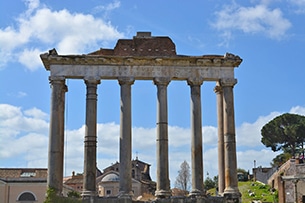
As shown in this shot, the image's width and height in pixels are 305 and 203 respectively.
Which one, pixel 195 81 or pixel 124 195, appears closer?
pixel 124 195

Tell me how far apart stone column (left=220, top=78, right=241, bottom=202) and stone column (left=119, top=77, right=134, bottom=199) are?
179 inches

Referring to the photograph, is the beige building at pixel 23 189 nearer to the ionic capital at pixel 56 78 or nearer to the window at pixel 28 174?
the window at pixel 28 174

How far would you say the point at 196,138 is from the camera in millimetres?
24344

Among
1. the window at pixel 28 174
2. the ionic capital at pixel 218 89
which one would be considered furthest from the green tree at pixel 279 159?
the ionic capital at pixel 218 89

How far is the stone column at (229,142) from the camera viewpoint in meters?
23.9

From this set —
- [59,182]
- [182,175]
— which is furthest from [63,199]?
[182,175]

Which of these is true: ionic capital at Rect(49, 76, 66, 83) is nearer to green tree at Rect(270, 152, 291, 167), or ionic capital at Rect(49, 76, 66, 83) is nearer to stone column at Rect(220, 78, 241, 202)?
stone column at Rect(220, 78, 241, 202)

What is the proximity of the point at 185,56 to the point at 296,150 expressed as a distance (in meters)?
47.0

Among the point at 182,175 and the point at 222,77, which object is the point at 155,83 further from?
the point at 182,175

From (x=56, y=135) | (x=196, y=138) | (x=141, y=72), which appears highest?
(x=141, y=72)

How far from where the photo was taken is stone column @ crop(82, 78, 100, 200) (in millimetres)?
23562

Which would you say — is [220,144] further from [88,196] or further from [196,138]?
[88,196]

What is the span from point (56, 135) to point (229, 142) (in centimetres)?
815

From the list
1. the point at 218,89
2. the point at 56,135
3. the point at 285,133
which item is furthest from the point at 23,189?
the point at 285,133
